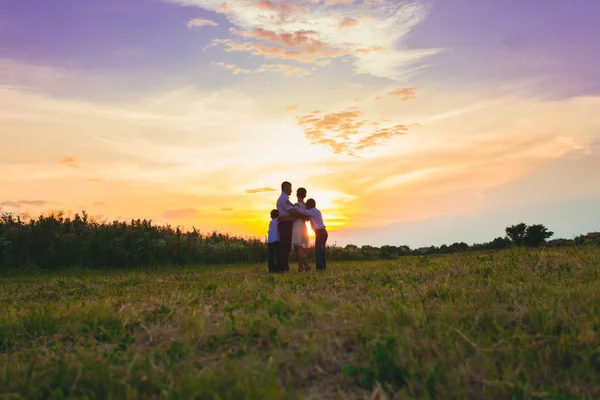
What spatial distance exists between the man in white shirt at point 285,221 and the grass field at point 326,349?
9.74 meters

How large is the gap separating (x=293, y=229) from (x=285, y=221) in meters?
0.45

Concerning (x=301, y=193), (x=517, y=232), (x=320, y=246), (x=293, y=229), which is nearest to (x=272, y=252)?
(x=293, y=229)

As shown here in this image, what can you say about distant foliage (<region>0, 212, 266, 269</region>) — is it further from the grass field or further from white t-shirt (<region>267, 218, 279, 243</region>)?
the grass field

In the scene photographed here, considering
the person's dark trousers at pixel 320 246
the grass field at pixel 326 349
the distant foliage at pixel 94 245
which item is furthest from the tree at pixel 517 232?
the grass field at pixel 326 349

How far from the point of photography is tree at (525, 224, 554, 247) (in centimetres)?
2147

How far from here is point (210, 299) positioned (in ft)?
24.7

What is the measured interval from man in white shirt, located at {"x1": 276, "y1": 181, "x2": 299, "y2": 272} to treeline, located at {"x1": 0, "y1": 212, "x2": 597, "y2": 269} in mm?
7803

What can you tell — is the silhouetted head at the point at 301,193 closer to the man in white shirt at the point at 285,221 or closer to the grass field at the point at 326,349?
the man in white shirt at the point at 285,221

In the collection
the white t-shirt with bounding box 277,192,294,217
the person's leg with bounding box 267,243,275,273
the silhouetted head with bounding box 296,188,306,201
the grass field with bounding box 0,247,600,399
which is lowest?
the grass field with bounding box 0,247,600,399

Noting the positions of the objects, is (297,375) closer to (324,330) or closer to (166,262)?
(324,330)

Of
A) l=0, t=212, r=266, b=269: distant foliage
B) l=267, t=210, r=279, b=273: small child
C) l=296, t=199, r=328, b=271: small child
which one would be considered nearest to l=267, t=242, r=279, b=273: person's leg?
l=267, t=210, r=279, b=273: small child

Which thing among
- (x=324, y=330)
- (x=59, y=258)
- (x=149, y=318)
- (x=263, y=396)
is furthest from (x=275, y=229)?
(x=263, y=396)

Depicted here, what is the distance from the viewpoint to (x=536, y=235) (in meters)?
21.6

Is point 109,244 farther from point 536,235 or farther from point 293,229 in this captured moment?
point 536,235
